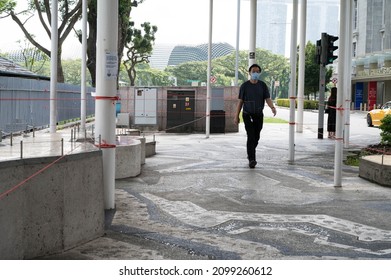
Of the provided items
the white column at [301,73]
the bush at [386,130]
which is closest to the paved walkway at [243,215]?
the bush at [386,130]

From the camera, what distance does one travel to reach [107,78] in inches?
289

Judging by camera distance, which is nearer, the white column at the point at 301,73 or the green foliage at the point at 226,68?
the white column at the point at 301,73

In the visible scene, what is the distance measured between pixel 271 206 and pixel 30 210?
3.66 m

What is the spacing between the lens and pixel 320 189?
30.9 ft

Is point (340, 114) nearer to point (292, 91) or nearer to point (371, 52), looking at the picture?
Result: point (292, 91)

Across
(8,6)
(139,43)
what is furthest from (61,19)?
(139,43)

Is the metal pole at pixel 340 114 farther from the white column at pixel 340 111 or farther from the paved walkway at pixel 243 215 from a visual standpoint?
the paved walkway at pixel 243 215

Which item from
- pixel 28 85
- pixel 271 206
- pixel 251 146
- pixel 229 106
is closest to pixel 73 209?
pixel 271 206

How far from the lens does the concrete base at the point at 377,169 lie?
976cm

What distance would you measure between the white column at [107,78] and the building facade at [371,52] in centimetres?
5328

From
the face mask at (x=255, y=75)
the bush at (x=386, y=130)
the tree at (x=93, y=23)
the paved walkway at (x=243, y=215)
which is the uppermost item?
the tree at (x=93, y=23)

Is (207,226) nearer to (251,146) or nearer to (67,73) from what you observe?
(251,146)

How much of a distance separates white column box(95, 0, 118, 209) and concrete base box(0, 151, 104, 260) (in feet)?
3.45

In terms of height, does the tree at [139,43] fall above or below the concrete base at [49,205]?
Result: above
